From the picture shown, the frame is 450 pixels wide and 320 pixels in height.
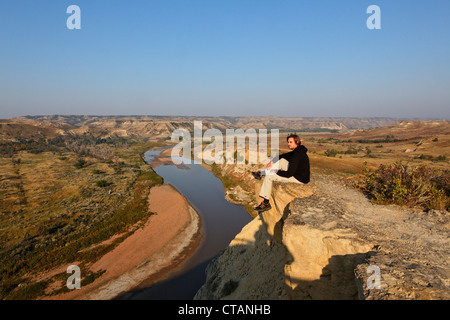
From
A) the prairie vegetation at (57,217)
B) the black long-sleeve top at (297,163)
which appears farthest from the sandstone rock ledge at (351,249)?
the prairie vegetation at (57,217)

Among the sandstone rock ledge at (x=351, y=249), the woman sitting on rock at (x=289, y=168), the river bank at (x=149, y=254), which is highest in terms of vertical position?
the woman sitting on rock at (x=289, y=168)

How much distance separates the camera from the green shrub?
7.29 meters

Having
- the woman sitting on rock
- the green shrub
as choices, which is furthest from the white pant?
the green shrub

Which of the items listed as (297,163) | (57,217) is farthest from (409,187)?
(57,217)

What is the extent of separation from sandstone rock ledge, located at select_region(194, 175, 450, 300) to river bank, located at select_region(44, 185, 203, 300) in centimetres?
1061

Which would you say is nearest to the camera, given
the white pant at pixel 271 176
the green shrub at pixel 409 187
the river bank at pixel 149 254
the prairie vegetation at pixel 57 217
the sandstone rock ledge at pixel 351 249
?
the sandstone rock ledge at pixel 351 249

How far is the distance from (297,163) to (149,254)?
54.6 feet

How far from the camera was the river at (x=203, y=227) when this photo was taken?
49.3ft

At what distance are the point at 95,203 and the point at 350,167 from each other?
120ft

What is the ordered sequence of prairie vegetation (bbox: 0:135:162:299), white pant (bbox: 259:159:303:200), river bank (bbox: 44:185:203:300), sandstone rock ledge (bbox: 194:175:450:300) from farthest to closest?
prairie vegetation (bbox: 0:135:162:299) → river bank (bbox: 44:185:203:300) → white pant (bbox: 259:159:303:200) → sandstone rock ledge (bbox: 194:175:450:300)

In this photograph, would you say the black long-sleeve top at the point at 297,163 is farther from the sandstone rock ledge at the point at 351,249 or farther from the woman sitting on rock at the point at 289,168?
the sandstone rock ledge at the point at 351,249

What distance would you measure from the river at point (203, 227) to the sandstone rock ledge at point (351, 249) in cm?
838

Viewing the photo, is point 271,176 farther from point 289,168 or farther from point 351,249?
point 351,249

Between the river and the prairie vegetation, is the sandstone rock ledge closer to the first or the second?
the river
